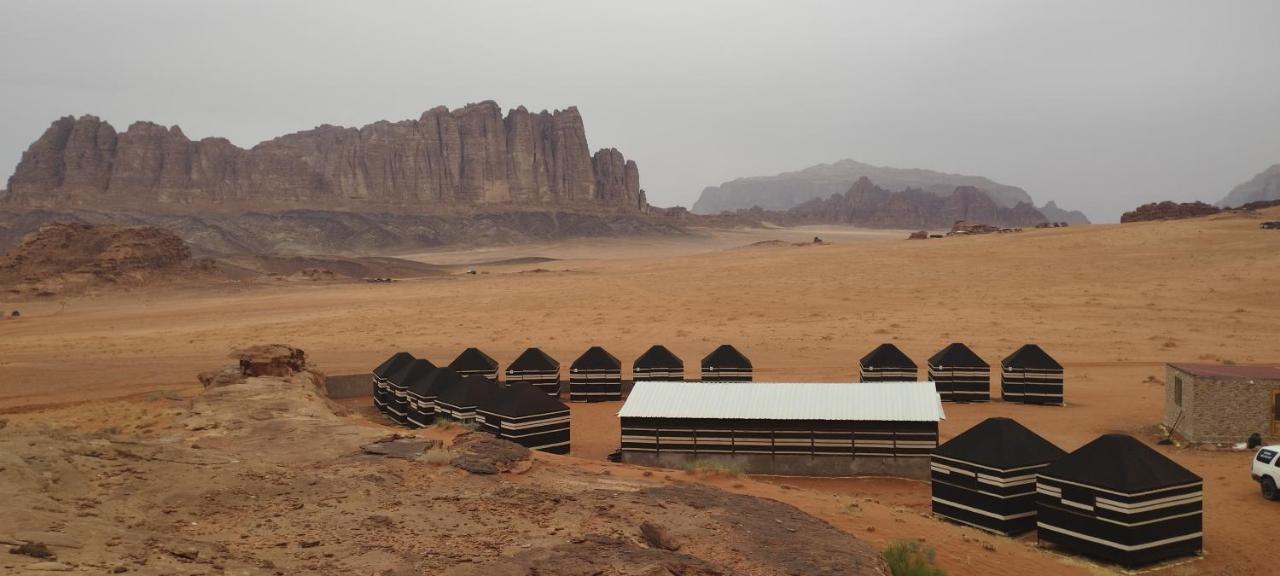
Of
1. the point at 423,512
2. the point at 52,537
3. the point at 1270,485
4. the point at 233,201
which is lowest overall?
the point at 1270,485

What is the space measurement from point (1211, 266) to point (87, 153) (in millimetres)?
146515

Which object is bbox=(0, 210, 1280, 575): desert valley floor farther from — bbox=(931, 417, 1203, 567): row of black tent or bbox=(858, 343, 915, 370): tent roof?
bbox=(858, 343, 915, 370): tent roof

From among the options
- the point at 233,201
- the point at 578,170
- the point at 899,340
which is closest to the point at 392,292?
the point at 899,340

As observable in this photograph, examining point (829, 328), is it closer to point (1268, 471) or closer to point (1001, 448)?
point (1268, 471)

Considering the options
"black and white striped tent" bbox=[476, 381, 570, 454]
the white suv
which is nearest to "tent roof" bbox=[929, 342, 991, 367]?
the white suv

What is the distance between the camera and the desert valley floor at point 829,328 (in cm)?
1398

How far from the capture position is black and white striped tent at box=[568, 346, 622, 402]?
82.7 feet

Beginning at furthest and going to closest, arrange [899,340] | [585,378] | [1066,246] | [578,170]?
[578,170]
[1066,246]
[899,340]
[585,378]

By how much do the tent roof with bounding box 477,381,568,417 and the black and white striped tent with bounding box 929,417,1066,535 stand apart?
7845mm

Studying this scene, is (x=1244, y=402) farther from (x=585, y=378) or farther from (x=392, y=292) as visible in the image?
(x=392, y=292)

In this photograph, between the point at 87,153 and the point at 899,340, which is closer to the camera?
the point at 899,340

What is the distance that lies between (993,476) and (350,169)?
522ft

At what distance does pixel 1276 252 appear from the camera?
5050cm

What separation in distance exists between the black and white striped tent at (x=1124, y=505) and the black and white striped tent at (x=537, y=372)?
15.3 m
